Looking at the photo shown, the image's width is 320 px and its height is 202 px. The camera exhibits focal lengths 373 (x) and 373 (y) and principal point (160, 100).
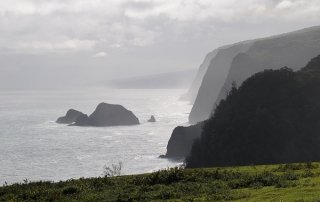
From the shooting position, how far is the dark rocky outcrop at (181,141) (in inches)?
4097

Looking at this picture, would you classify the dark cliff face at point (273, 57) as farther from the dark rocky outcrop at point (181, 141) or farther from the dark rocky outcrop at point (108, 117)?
the dark rocky outcrop at point (108, 117)

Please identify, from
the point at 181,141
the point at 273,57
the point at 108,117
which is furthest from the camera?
the point at 108,117

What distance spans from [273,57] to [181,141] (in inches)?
2993

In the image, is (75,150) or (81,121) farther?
(81,121)

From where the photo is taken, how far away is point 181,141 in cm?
10769

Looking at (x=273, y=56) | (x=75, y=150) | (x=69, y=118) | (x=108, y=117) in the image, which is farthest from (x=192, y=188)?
(x=69, y=118)

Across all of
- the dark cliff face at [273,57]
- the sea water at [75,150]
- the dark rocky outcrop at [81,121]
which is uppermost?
the dark cliff face at [273,57]

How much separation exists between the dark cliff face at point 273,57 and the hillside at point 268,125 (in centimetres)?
6942

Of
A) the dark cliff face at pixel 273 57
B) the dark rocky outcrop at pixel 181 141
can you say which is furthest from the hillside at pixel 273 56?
the dark rocky outcrop at pixel 181 141

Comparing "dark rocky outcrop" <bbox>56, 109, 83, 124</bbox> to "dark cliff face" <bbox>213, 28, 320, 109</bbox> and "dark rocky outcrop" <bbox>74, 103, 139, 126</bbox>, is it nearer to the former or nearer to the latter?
"dark rocky outcrop" <bbox>74, 103, 139, 126</bbox>

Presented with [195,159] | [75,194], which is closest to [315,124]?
[195,159]

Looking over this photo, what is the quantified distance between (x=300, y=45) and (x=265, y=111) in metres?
111

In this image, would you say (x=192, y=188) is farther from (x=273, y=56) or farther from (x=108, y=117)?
(x=108, y=117)

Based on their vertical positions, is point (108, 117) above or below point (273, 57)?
below
